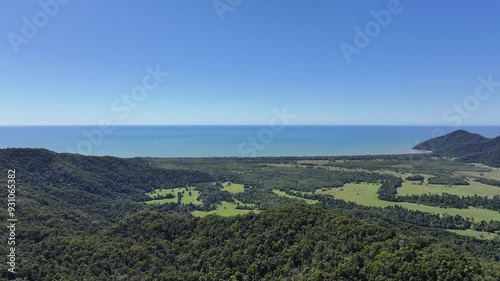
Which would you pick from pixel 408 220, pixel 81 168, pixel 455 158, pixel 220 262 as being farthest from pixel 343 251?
pixel 455 158

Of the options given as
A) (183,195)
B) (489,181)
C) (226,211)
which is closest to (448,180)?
(489,181)

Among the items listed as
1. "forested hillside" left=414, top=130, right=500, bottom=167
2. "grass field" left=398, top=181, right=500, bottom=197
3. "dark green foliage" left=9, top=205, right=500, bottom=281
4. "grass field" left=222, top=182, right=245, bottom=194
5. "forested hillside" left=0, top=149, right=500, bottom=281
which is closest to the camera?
"dark green foliage" left=9, top=205, right=500, bottom=281

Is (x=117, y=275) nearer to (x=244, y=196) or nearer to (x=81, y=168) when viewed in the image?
(x=244, y=196)

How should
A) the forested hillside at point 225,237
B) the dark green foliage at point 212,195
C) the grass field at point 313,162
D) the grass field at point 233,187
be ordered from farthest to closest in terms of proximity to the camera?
the grass field at point 313,162 → the grass field at point 233,187 → the dark green foliage at point 212,195 → the forested hillside at point 225,237

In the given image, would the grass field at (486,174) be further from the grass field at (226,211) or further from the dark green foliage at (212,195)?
the grass field at (226,211)

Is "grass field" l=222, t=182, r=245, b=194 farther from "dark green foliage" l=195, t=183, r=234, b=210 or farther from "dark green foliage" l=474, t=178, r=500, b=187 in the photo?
"dark green foliage" l=474, t=178, r=500, b=187

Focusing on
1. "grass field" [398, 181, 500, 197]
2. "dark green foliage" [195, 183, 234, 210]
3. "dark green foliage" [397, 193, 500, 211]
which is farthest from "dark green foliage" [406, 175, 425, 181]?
"dark green foliage" [195, 183, 234, 210]

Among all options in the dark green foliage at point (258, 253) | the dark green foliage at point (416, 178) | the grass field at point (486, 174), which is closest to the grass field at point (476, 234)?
the dark green foliage at point (258, 253)
